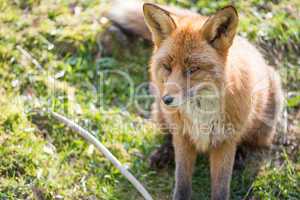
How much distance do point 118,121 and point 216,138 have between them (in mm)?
1460

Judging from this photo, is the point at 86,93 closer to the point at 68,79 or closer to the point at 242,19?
the point at 68,79

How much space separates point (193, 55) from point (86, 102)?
191cm

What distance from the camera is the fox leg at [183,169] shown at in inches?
177

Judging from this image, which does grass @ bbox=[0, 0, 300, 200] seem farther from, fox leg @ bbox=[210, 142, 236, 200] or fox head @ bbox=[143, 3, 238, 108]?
fox head @ bbox=[143, 3, 238, 108]

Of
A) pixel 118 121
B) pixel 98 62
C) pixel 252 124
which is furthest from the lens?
pixel 98 62

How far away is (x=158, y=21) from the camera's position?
4266 mm

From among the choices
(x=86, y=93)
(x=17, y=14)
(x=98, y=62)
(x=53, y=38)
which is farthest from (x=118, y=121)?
(x=17, y=14)

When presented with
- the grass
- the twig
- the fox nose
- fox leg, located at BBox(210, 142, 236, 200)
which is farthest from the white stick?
the fox nose

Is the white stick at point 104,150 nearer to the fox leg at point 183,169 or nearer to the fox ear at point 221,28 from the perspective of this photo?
the fox leg at point 183,169

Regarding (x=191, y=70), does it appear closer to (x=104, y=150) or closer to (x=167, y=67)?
(x=167, y=67)

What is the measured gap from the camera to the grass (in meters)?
4.69

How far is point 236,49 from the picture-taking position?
4461 mm

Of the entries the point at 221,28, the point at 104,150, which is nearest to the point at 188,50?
the point at 221,28

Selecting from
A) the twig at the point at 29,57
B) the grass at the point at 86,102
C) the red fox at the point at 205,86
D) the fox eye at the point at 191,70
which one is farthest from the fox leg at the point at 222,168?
the twig at the point at 29,57
